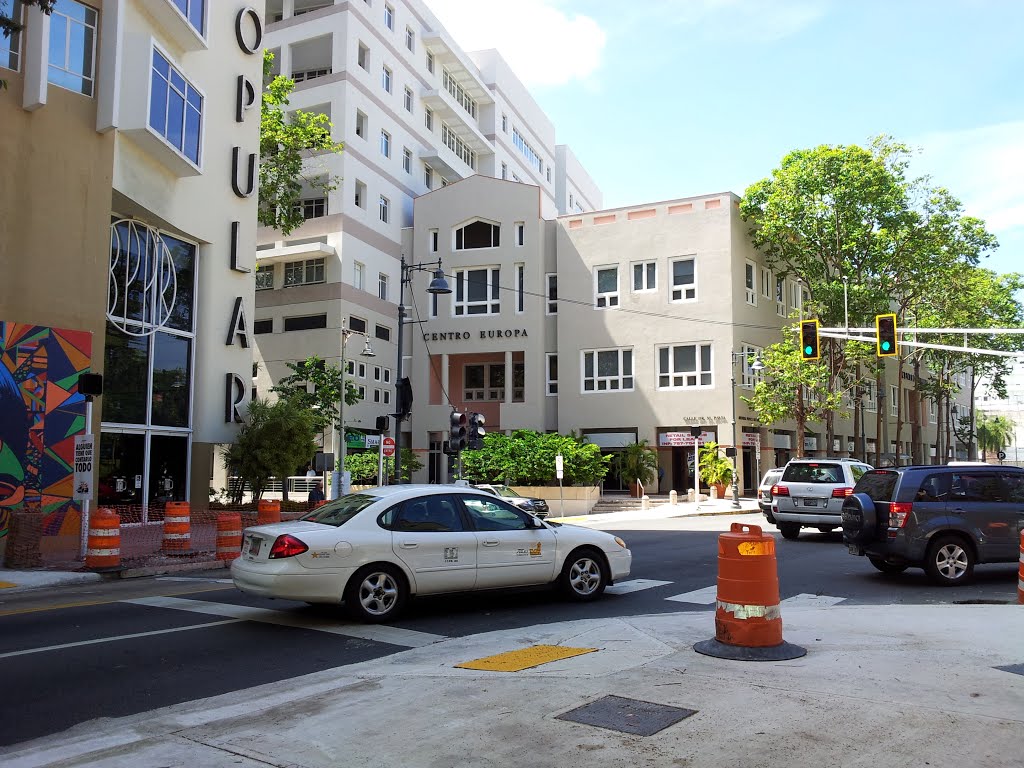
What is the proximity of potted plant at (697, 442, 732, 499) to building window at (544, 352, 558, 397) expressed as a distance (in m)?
8.40

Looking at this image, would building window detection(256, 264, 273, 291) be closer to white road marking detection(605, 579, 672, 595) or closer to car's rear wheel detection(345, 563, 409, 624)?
white road marking detection(605, 579, 672, 595)

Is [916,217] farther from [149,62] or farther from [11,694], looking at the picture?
[11,694]

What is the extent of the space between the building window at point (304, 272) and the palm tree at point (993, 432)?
80.7m

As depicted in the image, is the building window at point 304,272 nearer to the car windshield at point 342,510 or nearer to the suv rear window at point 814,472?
the suv rear window at point 814,472

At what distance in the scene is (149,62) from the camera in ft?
63.9

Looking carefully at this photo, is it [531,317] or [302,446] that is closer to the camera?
[302,446]

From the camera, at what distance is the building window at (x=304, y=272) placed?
140 ft

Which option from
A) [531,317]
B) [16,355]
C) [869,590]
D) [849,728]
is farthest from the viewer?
[531,317]

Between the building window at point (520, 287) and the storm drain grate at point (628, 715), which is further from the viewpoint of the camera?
the building window at point (520, 287)

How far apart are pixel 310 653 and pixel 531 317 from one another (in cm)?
3615

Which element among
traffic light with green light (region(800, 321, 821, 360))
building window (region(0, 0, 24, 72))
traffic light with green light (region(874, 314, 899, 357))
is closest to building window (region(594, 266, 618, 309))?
traffic light with green light (region(800, 321, 821, 360))

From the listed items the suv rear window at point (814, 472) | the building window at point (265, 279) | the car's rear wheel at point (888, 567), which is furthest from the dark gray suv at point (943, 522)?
the building window at point (265, 279)

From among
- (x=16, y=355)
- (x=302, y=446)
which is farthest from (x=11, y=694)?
(x=302, y=446)

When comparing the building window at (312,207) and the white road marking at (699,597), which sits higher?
the building window at (312,207)
